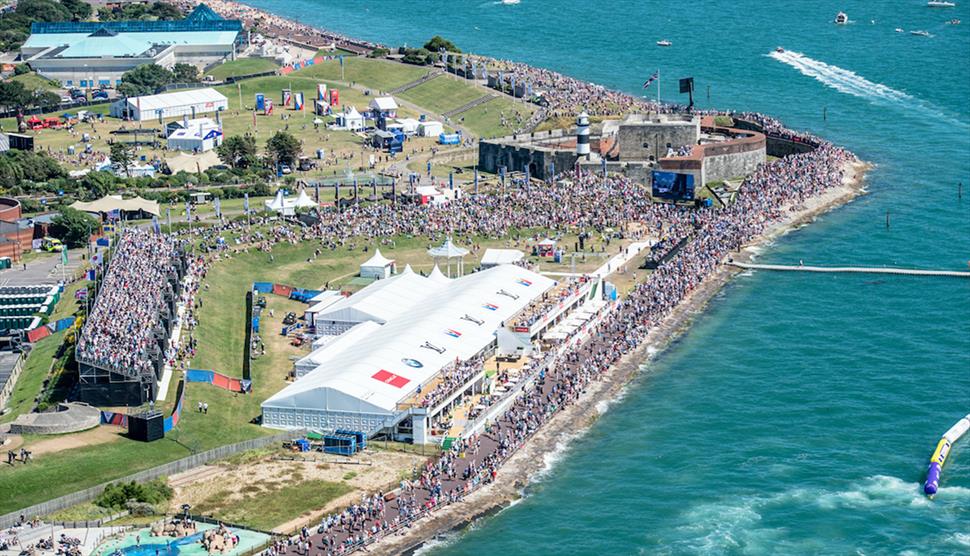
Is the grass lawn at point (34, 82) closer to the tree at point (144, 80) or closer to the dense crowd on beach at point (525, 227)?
the tree at point (144, 80)

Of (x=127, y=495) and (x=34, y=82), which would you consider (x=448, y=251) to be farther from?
(x=34, y=82)

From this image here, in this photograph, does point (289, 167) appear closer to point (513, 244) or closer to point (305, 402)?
point (513, 244)

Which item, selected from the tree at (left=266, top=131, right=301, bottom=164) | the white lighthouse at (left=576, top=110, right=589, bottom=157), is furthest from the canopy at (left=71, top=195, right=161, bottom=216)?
the white lighthouse at (left=576, top=110, right=589, bottom=157)

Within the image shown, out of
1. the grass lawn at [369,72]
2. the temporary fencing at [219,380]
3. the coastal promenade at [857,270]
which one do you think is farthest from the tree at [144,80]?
the temporary fencing at [219,380]

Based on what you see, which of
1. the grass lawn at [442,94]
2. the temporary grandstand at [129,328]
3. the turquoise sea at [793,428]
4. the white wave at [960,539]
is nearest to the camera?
the white wave at [960,539]

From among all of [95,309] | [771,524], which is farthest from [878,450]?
[95,309]
